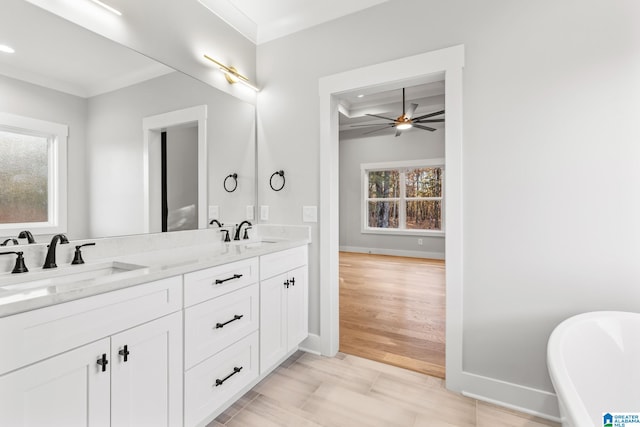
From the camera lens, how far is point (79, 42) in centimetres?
154

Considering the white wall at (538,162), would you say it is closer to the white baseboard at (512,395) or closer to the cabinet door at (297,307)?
the white baseboard at (512,395)

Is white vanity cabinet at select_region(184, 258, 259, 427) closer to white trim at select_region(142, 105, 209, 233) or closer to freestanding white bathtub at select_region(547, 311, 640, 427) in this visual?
white trim at select_region(142, 105, 209, 233)

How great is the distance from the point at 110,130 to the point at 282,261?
1.29 metres

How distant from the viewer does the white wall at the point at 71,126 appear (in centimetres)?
138

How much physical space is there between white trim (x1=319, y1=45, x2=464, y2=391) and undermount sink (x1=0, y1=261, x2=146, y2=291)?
4.44 ft

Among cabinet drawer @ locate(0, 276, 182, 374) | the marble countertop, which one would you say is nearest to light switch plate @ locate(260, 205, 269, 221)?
the marble countertop

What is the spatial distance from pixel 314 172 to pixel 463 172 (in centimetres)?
109

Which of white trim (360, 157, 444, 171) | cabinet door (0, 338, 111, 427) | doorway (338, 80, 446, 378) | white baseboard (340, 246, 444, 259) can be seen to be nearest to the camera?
cabinet door (0, 338, 111, 427)

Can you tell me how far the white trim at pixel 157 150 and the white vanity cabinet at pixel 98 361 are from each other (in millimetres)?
746

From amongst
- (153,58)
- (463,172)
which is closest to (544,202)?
(463,172)

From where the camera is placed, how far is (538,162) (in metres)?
1.69

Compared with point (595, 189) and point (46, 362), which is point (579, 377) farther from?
point (46, 362)

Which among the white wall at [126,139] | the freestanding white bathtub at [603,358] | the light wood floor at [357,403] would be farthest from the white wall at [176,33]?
the freestanding white bathtub at [603,358]

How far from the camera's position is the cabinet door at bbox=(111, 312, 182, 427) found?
1.14m
